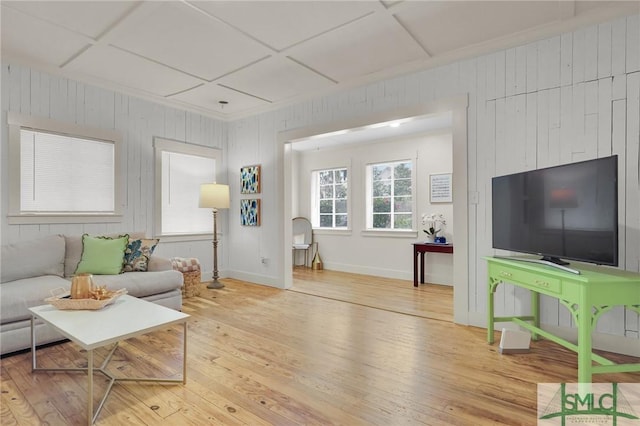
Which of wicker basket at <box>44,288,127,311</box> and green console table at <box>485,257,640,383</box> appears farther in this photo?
wicker basket at <box>44,288,127,311</box>

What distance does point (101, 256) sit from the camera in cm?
339

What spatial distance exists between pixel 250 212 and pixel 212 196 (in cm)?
65

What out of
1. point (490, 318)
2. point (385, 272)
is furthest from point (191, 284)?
point (490, 318)

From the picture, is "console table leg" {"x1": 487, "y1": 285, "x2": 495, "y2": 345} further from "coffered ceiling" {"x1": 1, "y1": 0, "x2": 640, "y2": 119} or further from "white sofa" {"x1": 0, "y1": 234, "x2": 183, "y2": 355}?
"white sofa" {"x1": 0, "y1": 234, "x2": 183, "y2": 355}

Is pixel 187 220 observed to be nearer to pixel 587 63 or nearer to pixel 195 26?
pixel 195 26

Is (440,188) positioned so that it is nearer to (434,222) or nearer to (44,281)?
(434,222)

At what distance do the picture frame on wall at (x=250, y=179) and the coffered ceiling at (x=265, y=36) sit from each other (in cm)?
141

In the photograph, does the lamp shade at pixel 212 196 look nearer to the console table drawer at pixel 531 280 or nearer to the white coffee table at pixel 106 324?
the white coffee table at pixel 106 324

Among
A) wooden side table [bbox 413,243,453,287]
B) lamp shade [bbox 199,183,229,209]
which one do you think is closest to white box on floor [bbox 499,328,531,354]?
wooden side table [bbox 413,243,453,287]

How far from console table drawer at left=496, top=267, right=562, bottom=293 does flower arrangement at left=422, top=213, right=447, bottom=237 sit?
2547mm

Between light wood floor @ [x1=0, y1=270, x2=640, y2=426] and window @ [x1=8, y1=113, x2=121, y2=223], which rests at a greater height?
window @ [x1=8, y1=113, x2=121, y2=223]

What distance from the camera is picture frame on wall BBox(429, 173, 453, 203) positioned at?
520 cm

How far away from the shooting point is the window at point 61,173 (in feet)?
11.3

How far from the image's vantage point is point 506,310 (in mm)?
3059
